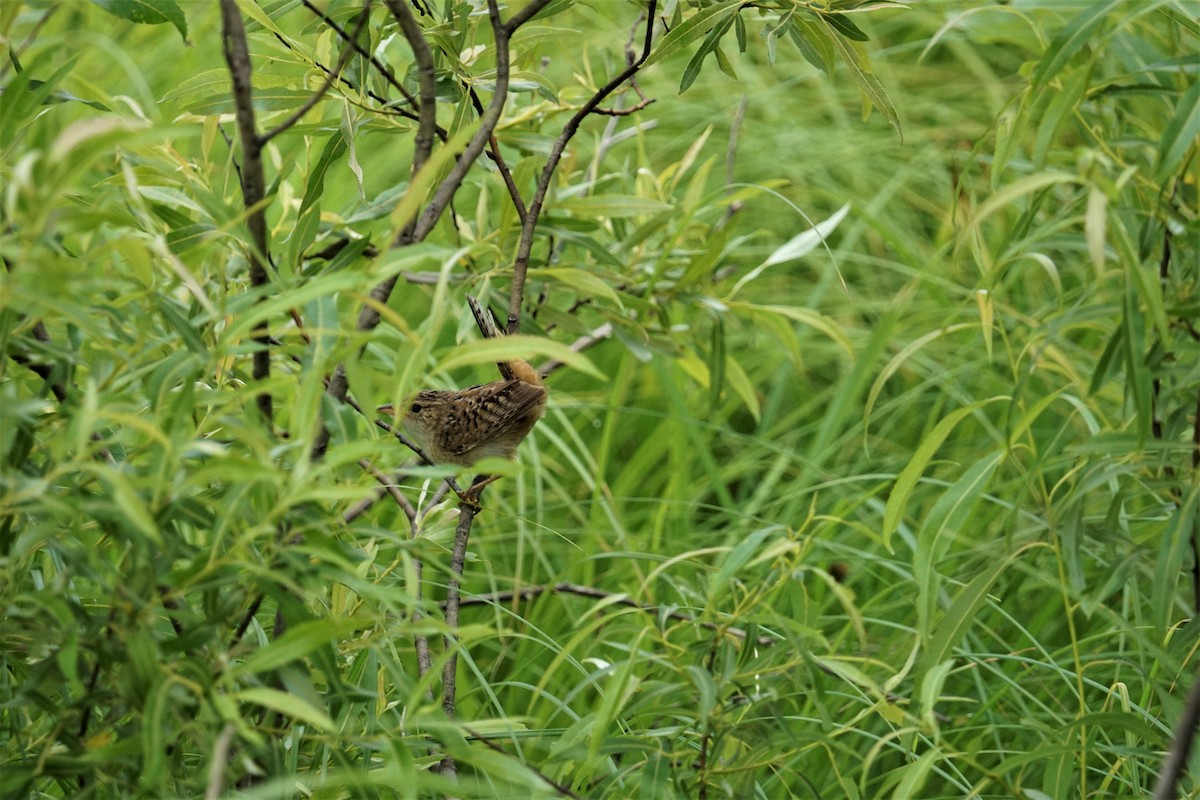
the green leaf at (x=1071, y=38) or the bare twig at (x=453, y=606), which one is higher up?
the green leaf at (x=1071, y=38)

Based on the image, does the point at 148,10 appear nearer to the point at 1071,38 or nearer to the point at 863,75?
the point at 863,75

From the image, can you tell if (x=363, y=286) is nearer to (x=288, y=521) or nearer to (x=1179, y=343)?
(x=288, y=521)

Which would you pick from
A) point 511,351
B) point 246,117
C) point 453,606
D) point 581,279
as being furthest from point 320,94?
point 453,606

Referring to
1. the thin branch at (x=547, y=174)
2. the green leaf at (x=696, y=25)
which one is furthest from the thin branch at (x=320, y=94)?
the green leaf at (x=696, y=25)

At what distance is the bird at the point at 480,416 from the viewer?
188cm

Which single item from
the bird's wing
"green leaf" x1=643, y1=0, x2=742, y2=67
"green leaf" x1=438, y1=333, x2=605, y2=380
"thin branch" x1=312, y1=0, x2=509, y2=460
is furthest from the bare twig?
"green leaf" x1=643, y1=0, x2=742, y2=67

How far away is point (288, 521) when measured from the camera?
1006 mm

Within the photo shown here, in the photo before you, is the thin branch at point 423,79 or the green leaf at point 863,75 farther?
the green leaf at point 863,75

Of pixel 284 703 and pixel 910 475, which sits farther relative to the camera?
pixel 910 475

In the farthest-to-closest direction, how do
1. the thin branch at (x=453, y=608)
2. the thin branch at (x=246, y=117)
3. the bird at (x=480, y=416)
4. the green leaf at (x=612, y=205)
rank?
the bird at (x=480, y=416), the green leaf at (x=612, y=205), the thin branch at (x=453, y=608), the thin branch at (x=246, y=117)

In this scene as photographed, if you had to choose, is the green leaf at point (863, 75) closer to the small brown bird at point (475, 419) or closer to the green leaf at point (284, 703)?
the small brown bird at point (475, 419)

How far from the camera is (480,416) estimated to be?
196cm

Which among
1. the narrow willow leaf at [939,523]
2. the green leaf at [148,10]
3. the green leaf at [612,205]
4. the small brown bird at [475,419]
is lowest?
the small brown bird at [475,419]

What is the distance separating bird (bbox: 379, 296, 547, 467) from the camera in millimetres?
1884
